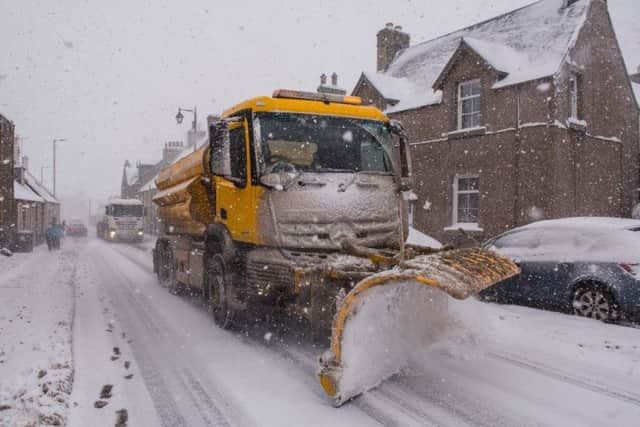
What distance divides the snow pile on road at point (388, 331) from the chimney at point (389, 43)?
22457mm

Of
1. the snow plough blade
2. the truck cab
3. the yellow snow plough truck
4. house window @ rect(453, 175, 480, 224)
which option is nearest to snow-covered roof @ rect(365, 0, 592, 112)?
house window @ rect(453, 175, 480, 224)

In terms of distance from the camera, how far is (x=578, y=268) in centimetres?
734

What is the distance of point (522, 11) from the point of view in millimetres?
19219

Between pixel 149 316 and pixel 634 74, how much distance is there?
1302 inches

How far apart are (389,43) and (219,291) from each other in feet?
73.6

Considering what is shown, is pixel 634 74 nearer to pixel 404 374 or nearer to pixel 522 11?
pixel 522 11

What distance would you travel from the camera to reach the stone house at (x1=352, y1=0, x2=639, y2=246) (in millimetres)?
15320

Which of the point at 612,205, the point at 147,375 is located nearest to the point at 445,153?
the point at 612,205

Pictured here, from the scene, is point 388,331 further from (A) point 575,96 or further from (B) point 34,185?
(B) point 34,185

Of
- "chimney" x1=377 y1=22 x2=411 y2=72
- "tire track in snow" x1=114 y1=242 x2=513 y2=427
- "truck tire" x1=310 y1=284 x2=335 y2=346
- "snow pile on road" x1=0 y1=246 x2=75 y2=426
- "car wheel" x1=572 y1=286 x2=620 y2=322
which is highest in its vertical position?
"chimney" x1=377 y1=22 x2=411 y2=72

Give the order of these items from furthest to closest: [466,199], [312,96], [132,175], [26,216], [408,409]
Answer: [132,175] < [26,216] < [466,199] < [312,96] < [408,409]

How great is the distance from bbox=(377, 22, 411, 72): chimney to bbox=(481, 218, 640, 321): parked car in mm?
19172

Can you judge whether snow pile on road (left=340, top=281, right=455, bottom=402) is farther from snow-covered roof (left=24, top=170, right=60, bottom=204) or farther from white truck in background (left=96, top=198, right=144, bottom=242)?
snow-covered roof (left=24, top=170, right=60, bottom=204)

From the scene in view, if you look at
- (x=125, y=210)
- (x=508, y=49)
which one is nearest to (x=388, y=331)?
(x=508, y=49)
